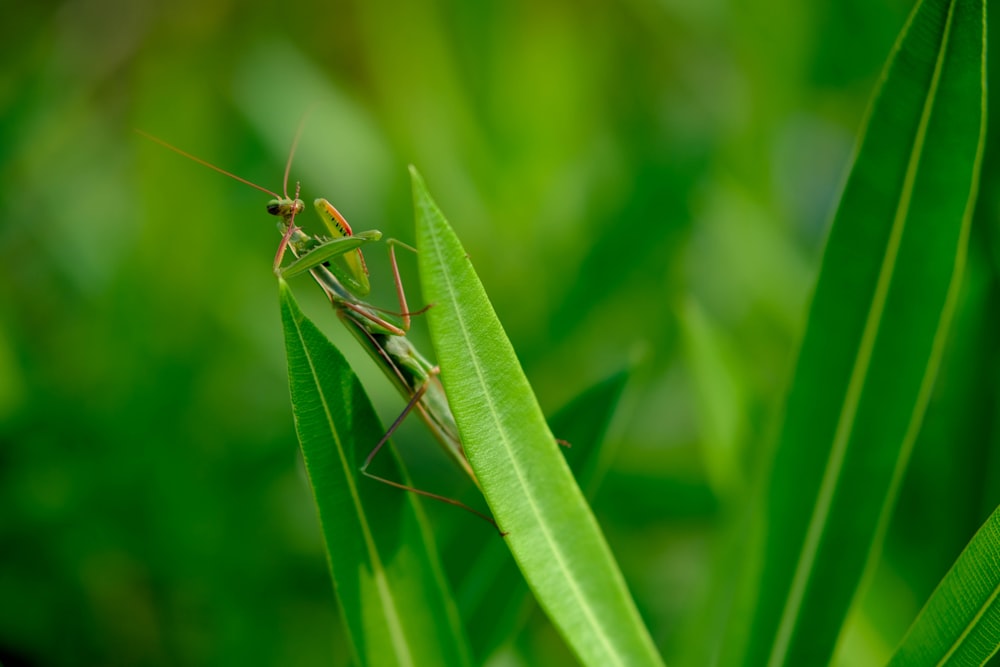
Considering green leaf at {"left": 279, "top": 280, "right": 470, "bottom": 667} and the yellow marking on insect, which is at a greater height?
the yellow marking on insect

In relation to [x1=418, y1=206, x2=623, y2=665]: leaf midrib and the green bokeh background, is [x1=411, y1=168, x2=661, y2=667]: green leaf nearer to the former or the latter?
[x1=418, y1=206, x2=623, y2=665]: leaf midrib

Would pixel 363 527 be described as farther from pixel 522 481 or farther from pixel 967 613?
pixel 967 613

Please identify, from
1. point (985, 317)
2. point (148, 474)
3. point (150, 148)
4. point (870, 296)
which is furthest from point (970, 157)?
point (150, 148)

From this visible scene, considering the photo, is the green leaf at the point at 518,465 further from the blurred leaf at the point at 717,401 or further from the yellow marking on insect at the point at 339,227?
the blurred leaf at the point at 717,401

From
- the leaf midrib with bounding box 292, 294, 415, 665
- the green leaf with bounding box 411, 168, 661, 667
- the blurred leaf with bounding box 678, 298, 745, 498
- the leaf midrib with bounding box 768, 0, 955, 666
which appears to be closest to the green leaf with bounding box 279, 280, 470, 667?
the leaf midrib with bounding box 292, 294, 415, 665

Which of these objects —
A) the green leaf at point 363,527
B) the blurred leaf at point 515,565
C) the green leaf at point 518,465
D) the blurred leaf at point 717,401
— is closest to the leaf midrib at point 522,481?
the green leaf at point 518,465
